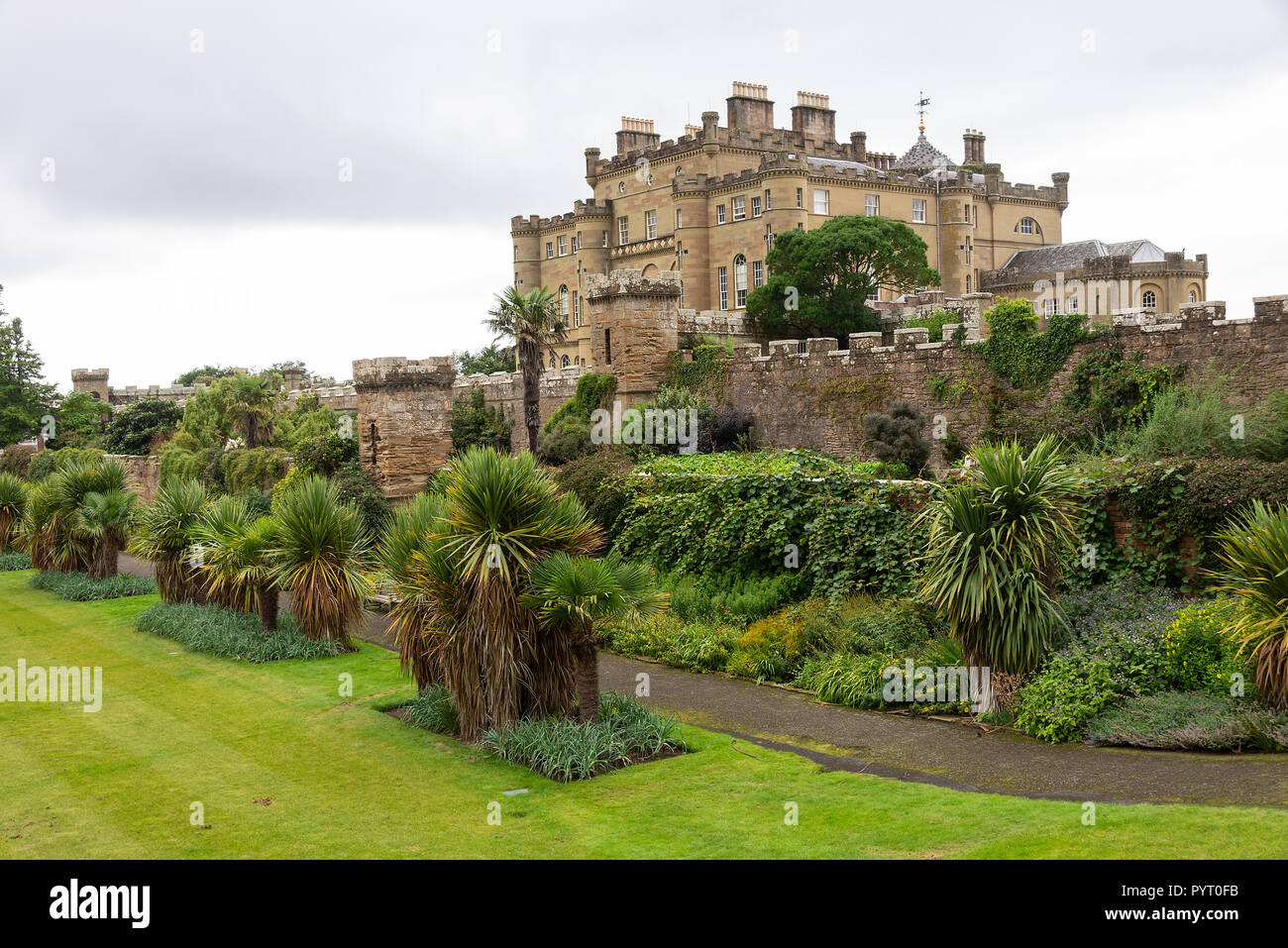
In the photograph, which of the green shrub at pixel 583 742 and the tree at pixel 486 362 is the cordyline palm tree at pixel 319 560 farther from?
the tree at pixel 486 362

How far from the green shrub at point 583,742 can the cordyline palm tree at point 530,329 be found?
709 inches

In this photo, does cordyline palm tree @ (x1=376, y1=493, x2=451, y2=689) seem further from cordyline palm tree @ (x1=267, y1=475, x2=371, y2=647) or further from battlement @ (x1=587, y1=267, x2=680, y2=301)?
battlement @ (x1=587, y1=267, x2=680, y2=301)

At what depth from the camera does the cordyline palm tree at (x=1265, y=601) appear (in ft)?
34.9

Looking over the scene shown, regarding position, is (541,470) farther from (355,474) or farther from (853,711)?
(355,474)

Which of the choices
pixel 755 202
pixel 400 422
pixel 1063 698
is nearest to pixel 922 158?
pixel 755 202

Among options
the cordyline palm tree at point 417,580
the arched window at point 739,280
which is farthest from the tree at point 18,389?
the cordyline palm tree at point 417,580

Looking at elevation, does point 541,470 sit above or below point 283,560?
above

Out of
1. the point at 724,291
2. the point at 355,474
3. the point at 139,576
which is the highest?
the point at 724,291

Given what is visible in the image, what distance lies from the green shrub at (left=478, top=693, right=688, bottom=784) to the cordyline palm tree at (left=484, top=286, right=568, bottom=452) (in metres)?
18.0

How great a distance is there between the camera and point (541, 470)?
519 inches

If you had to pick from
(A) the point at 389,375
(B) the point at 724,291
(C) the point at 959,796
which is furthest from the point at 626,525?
(B) the point at 724,291

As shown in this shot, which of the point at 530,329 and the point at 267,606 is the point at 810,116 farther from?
the point at 267,606

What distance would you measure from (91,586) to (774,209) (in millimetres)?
39196

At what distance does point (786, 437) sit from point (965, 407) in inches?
188
